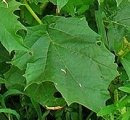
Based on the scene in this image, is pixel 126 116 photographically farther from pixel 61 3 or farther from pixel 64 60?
pixel 61 3

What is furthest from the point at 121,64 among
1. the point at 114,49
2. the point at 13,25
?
the point at 13,25

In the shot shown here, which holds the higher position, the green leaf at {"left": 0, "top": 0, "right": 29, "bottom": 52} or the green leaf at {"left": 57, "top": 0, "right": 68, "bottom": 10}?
the green leaf at {"left": 57, "top": 0, "right": 68, "bottom": 10}

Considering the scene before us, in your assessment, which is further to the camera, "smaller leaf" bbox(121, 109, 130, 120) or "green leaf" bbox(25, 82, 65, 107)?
"green leaf" bbox(25, 82, 65, 107)

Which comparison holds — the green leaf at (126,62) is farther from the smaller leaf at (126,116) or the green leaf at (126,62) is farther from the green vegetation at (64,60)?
the smaller leaf at (126,116)

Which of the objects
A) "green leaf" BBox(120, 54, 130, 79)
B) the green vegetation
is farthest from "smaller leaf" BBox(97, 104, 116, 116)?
"green leaf" BBox(120, 54, 130, 79)

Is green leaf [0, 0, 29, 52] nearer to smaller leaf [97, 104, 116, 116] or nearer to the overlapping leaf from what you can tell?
smaller leaf [97, 104, 116, 116]

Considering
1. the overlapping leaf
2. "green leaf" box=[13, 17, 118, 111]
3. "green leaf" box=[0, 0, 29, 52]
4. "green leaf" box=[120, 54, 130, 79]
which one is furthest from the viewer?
the overlapping leaf

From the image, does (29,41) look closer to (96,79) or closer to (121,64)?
(96,79)

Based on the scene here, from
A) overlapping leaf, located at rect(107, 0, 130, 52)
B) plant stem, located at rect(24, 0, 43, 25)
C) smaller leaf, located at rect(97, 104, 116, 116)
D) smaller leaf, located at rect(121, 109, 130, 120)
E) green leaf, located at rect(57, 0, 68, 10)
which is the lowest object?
smaller leaf, located at rect(121, 109, 130, 120)
